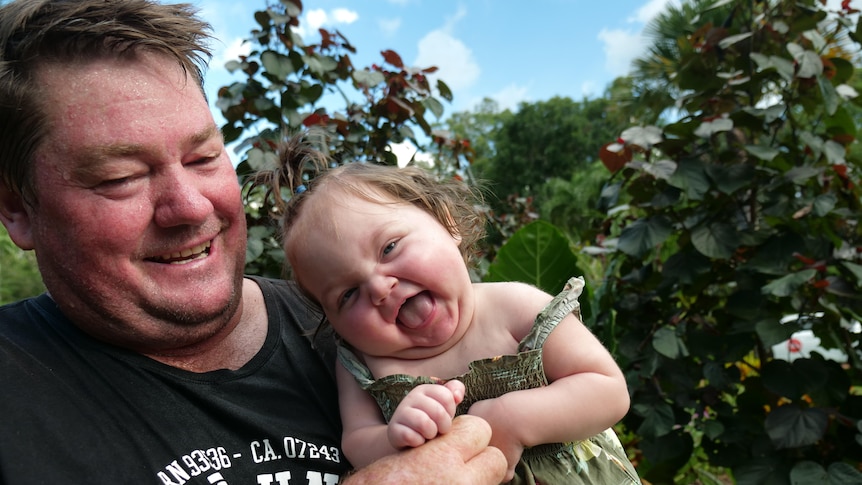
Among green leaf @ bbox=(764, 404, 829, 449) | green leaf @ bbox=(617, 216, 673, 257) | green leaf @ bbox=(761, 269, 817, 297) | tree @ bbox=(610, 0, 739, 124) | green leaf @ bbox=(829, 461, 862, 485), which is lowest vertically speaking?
green leaf @ bbox=(829, 461, 862, 485)

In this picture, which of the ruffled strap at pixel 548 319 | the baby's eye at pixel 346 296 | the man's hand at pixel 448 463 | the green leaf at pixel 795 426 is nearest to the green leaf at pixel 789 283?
the green leaf at pixel 795 426

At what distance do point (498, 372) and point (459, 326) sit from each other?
148mm

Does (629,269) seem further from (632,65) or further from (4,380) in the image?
(632,65)

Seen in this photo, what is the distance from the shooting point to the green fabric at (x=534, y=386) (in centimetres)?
130

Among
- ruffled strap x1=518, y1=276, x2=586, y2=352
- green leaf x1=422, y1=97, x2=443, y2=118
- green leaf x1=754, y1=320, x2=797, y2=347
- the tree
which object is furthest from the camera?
the tree

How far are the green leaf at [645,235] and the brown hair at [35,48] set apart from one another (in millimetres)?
1793

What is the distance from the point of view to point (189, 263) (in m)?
Result: 1.47

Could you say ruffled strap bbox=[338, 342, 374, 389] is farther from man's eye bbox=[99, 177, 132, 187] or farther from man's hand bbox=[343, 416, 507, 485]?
man's eye bbox=[99, 177, 132, 187]

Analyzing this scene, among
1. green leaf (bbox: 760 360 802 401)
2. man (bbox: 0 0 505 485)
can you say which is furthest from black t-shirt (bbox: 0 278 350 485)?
green leaf (bbox: 760 360 802 401)

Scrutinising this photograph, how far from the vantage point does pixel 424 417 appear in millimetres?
1165

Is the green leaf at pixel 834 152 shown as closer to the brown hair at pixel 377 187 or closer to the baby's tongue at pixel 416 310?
the brown hair at pixel 377 187

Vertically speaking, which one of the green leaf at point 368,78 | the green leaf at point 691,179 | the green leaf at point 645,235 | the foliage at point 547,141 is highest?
the foliage at point 547,141

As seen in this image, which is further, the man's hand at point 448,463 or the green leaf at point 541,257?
the green leaf at point 541,257

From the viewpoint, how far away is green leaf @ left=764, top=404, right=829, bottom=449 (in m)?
2.23
